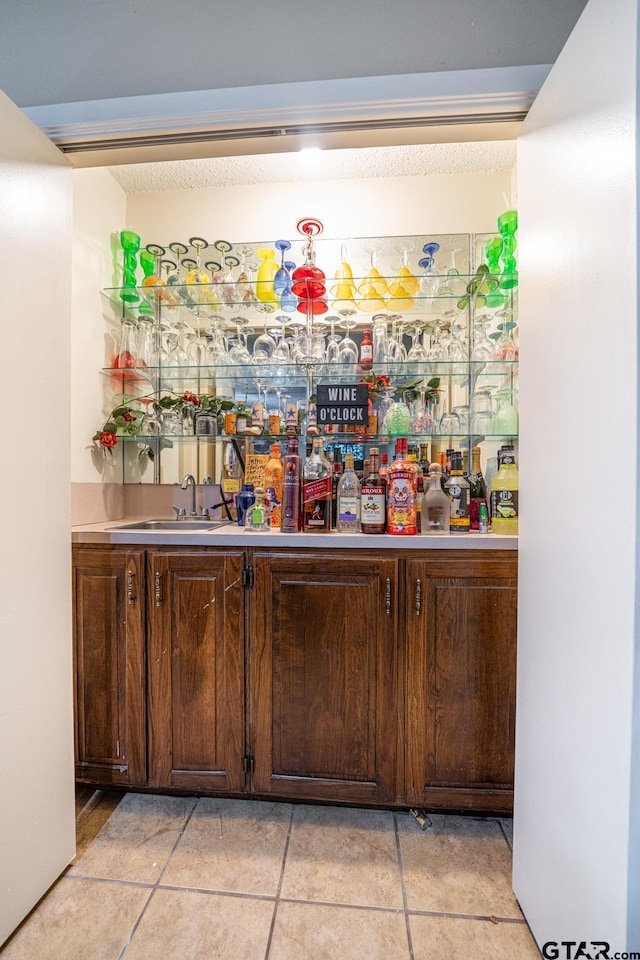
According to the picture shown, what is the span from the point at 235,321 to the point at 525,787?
6.91 ft

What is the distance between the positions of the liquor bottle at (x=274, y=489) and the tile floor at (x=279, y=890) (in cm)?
106

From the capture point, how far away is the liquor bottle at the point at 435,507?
5.64 ft

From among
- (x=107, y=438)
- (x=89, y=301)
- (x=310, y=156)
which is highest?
(x=310, y=156)

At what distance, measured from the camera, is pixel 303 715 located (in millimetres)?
1525

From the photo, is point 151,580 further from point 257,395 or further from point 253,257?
point 253,257

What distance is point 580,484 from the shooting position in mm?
891

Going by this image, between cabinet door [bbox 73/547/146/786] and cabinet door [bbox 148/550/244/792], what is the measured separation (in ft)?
0.16

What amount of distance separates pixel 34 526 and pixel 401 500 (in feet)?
3.76

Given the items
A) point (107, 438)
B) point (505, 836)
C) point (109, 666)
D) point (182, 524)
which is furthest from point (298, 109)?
point (505, 836)

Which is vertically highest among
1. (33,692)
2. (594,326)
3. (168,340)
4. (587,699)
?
(168,340)

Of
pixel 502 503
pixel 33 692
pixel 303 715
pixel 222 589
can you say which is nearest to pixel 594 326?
pixel 502 503

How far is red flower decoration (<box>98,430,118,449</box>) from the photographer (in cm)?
206

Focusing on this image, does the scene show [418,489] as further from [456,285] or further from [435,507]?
[456,285]

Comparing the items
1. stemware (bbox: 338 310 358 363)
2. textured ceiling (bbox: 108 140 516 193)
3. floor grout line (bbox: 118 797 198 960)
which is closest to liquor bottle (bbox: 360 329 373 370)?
stemware (bbox: 338 310 358 363)
